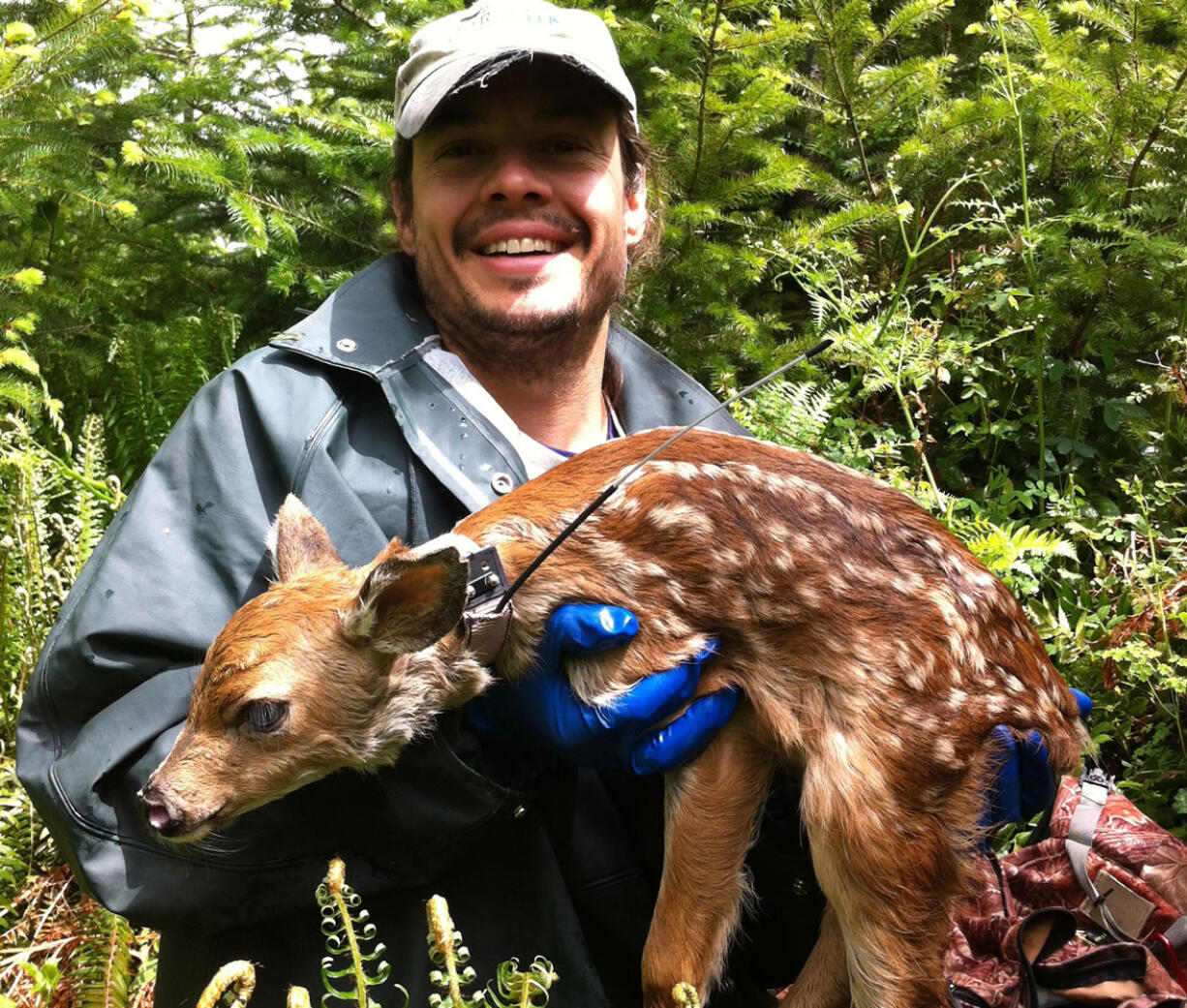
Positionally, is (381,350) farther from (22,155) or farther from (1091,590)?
(1091,590)

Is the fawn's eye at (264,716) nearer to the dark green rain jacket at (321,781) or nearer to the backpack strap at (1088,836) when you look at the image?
the dark green rain jacket at (321,781)

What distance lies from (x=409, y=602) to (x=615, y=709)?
585 millimetres

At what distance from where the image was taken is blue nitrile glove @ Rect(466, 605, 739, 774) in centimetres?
274

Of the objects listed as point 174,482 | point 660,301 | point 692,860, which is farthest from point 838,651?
point 660,301

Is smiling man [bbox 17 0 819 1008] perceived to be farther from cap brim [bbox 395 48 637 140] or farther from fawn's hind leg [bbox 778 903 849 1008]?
fawn's hind leg [bbox 778 903 849 1008]

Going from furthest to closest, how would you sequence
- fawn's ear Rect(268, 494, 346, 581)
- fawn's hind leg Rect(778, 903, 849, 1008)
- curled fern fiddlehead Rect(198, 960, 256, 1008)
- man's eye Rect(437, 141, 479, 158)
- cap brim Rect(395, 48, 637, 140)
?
1. man's eye Rect(437, 141, 479, 158)
2. cap brim Rect(395, 48, 637, 140)
3. fawn's hind leg Rect(778, 903, 849, 1008)
4. fawn's ear Rect(268, 494, 346, 581)
5. curled fern fiddlehead Rect(198, 960, 256, 1008)

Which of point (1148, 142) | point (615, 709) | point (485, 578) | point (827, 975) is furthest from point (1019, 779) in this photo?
point (1148, 142)

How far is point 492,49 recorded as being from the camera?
3332mm

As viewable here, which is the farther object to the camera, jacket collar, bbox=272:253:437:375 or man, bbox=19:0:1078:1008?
jacket collar, bbox=272:253:437:375

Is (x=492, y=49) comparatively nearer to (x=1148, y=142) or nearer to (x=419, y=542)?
(x=419, y=542)

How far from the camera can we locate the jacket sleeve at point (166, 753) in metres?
2.65

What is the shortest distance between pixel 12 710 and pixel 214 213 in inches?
106

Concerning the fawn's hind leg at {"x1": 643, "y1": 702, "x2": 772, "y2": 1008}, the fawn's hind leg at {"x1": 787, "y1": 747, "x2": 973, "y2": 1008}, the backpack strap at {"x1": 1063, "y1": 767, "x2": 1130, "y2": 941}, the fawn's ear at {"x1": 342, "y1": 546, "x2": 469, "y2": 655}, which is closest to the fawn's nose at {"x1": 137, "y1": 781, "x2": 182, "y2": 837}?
the fawn's ear at {"x1": 342, "y1": 546, "x2": 469, "y2": 655}

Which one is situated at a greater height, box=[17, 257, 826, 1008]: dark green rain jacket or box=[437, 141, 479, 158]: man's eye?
box=[437, 141, 479, 158]: man's eye
